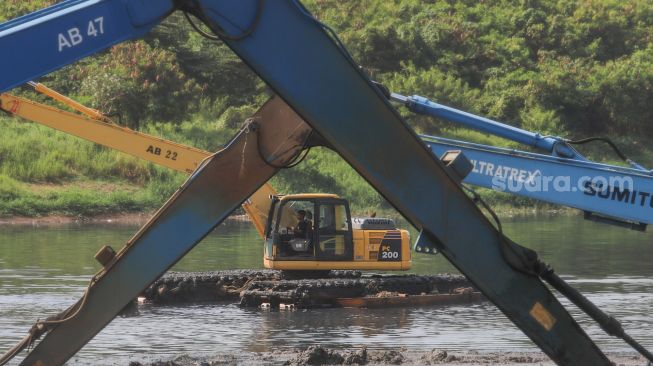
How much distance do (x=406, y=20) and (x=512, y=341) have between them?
56.0 m

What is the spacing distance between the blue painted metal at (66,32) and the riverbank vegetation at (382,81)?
39.2 metres

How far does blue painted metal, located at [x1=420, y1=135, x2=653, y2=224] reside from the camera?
17484 mm

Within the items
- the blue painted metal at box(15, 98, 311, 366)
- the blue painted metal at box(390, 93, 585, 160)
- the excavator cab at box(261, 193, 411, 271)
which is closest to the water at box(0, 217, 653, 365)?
the excavator cab at box(261, 193, 411, 271)

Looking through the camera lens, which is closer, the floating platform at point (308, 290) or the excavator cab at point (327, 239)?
the floating platform at point (308, 290)

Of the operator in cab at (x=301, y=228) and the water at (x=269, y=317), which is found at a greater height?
the operator in cab at (x=301, y=228)

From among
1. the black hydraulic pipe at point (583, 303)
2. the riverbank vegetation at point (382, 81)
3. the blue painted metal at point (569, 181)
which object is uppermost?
the riverbank vegetation at point (382, 81)

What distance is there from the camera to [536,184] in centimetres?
1798

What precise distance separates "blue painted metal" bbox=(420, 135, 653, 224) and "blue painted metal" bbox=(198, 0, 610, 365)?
19.7 feet

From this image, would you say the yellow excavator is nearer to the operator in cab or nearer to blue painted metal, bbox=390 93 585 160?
the operator in cab

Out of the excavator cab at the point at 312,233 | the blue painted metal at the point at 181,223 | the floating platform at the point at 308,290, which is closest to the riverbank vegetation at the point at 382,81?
the floating platform at the point at 308,290

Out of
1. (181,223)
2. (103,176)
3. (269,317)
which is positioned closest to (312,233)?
(269,317)

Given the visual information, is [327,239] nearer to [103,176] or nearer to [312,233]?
[312,233]

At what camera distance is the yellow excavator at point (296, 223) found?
26.2 m

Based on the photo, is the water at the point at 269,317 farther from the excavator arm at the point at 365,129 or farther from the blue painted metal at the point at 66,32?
the blue painted metal at the point at 66,32
